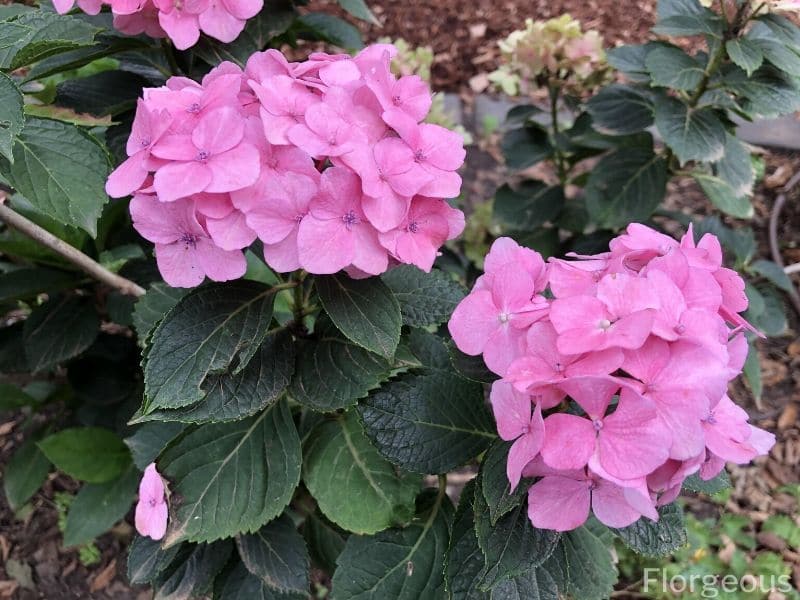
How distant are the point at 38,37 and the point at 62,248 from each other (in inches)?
12.8

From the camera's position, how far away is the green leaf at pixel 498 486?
2.47 feet

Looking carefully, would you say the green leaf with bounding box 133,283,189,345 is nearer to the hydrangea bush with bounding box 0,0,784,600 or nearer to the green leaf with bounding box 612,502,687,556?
the hydrangea bush with bounding box 0,0,784,600

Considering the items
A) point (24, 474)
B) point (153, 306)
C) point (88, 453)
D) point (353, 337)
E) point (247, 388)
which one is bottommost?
point (24, 474)

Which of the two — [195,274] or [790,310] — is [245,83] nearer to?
[195,274]

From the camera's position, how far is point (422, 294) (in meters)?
1.03

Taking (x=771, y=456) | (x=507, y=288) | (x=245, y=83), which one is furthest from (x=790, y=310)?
(x=245, y=83)

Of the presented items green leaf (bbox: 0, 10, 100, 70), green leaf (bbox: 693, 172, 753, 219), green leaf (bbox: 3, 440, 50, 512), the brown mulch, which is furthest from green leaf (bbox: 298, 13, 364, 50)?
the brown mulch

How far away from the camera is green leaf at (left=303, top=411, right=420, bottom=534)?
1046 mm

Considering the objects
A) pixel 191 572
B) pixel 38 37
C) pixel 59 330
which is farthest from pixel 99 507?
pixel 38 37

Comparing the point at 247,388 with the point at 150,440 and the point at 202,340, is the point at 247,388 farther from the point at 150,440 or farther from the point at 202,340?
the point at 150,440

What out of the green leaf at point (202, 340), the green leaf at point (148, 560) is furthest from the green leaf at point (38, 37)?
the green leaf at point (148, 560)

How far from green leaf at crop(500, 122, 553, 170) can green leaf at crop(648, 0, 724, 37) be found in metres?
0.53

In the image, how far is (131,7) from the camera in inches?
37.8

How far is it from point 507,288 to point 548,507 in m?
0.23
